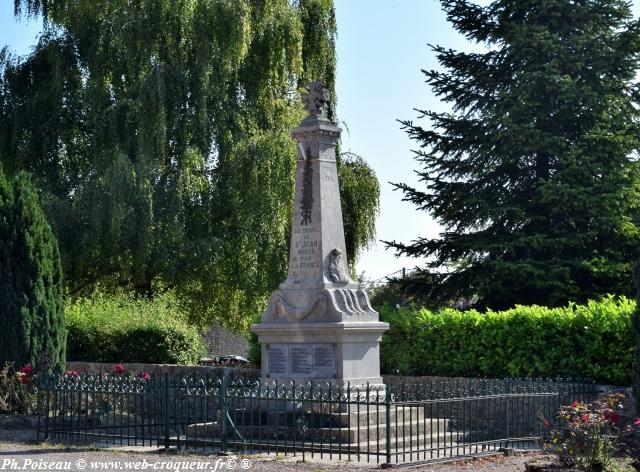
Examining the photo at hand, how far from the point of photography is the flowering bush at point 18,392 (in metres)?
18.1

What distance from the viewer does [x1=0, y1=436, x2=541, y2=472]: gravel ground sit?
1205 cm

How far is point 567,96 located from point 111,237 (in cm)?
1076

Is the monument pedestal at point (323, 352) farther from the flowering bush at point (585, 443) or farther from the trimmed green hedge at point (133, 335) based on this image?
the trimmed green hedge at point (133, 335)

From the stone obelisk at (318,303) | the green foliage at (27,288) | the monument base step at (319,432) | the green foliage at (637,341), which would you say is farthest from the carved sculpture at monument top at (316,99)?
the green foliage at (27,288)

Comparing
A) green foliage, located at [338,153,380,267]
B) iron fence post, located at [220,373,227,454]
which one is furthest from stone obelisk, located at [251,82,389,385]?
green foliage, located at [338,153,380,267]

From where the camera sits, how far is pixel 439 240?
22750mm

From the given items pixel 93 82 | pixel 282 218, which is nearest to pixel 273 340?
pixel 282 218

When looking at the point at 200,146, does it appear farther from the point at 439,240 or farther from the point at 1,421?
the point at 1,421

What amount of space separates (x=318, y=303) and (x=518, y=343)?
4264 mm

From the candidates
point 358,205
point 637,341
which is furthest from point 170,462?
point 358,205

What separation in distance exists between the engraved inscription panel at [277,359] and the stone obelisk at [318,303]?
0.02 metres

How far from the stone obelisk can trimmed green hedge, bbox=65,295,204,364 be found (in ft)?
26.6

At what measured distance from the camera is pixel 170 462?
12.5 m

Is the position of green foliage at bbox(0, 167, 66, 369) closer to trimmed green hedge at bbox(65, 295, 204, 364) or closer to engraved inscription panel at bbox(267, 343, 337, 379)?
trimmed green hedge at bbox(65, 295, 204, 364)
